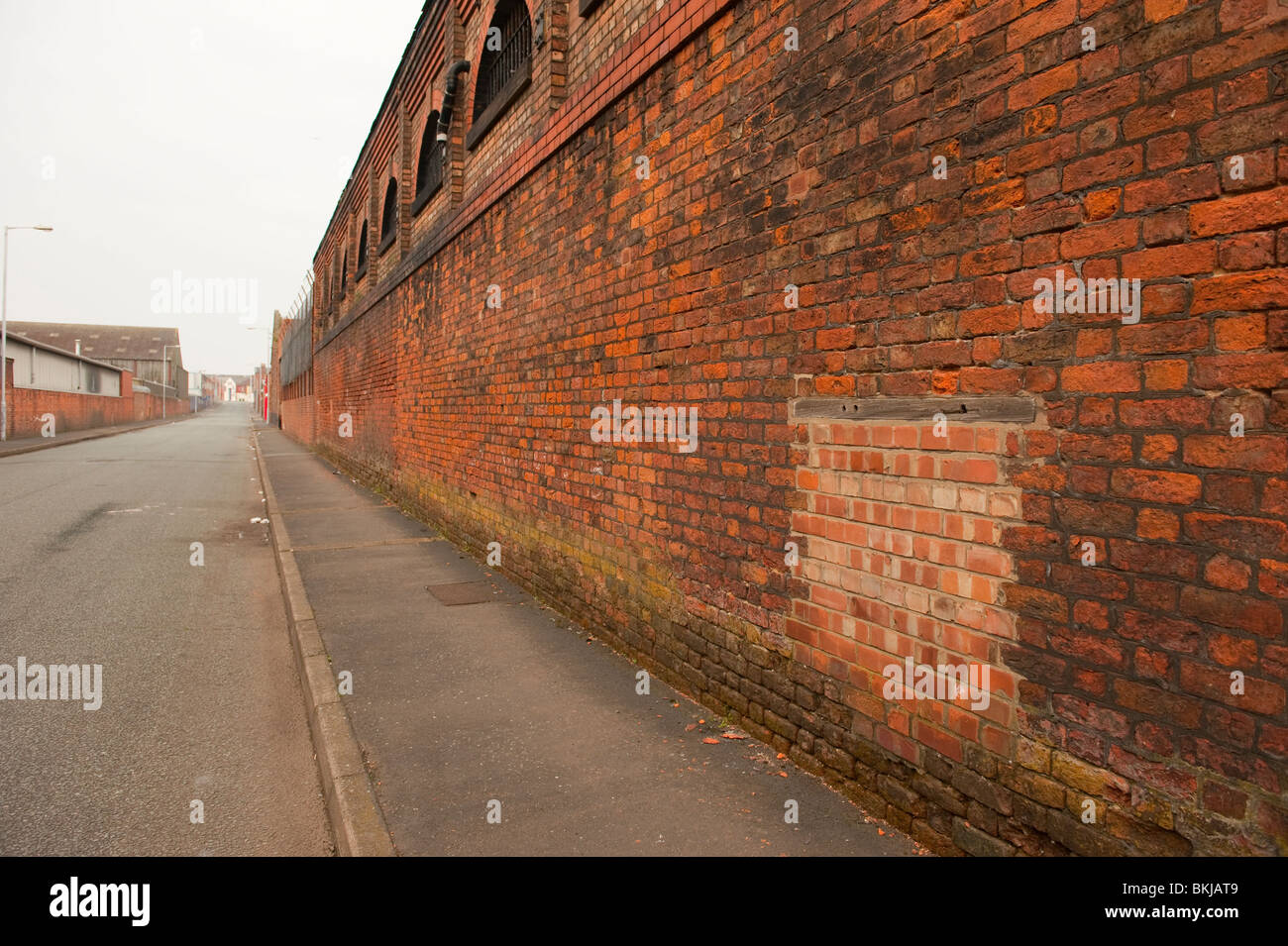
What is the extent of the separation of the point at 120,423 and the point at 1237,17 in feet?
190

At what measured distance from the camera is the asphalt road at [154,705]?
10.1 ft

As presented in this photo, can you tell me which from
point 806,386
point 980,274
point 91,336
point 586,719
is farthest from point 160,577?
point 91,336

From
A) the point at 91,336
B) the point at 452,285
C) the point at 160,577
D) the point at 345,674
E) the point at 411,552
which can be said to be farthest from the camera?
the point at 91,336

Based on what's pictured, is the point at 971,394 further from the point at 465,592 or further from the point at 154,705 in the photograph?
the point at 465,592

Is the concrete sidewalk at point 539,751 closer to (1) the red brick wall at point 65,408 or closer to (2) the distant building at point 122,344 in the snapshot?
(1) the red brick wall at point 65,408

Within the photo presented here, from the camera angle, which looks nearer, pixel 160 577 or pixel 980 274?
pixel 980 274

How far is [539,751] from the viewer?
3525 millimetres

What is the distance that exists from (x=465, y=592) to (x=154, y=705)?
100 inches

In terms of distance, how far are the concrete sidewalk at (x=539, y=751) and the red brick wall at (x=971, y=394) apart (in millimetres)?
265

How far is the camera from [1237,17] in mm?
1890

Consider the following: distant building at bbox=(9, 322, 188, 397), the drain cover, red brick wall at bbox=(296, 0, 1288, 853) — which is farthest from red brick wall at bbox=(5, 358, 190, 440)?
red brick wall at bbox=(296, 0, 1288, 853)

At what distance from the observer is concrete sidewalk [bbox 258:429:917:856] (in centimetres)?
280

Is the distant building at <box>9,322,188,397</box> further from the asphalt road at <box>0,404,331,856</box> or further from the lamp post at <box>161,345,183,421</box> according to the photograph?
the asphalt road at <box>0,404,331,856</box>
